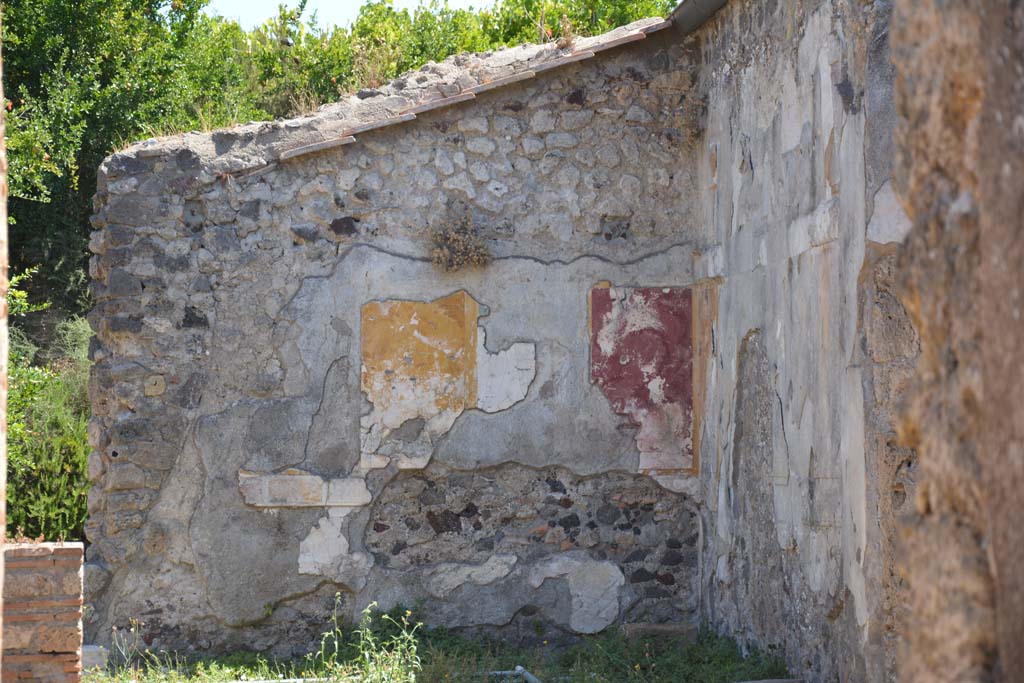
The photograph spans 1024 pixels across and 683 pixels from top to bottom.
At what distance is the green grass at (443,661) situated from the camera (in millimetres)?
5703

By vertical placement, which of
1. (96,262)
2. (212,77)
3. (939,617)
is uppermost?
(212,77)

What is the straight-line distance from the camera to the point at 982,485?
209cm

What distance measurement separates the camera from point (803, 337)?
5.25 meters

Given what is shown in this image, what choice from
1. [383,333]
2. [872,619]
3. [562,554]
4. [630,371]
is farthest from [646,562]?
[872,619]

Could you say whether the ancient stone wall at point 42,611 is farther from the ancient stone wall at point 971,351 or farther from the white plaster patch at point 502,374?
the ancient stone wall at point 971,351

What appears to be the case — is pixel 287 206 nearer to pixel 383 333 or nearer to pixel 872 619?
pixel 383 333

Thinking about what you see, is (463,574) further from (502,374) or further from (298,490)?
(502,374)

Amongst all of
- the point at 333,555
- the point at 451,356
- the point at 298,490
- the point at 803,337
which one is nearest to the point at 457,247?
the point at 451,356

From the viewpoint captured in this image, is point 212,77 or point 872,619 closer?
point 872,619

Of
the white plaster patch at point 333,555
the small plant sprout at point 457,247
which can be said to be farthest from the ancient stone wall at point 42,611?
the small plant sprout at point 457,247

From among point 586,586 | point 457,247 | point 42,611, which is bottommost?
point 586,586

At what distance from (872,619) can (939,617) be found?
2367 millimetres

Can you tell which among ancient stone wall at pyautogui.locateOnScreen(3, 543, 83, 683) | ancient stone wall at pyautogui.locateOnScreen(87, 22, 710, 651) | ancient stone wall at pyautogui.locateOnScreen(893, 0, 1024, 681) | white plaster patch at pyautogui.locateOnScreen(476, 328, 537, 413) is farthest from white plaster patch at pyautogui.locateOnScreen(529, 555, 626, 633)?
ancient stone wall at pyautogui.locateOnScreen(893, 0, 1024, 681)

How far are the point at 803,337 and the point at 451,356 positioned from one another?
2.37 m
